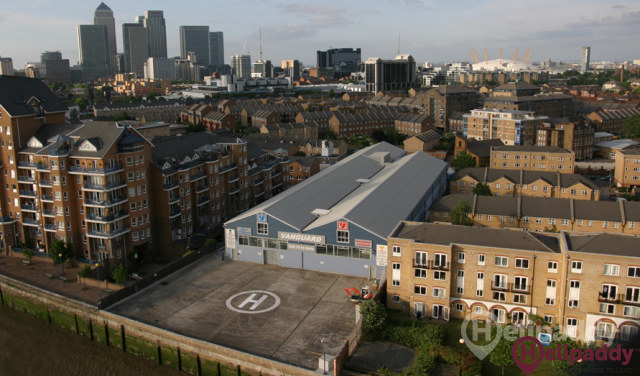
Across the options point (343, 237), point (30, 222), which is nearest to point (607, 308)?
point (343, 237)

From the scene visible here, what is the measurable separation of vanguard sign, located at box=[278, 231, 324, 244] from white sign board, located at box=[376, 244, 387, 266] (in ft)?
14.3

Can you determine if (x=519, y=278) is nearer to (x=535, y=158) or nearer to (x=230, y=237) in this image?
(x=230, y=237)

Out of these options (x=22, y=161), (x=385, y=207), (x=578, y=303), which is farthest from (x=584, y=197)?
(x=22, y=161)

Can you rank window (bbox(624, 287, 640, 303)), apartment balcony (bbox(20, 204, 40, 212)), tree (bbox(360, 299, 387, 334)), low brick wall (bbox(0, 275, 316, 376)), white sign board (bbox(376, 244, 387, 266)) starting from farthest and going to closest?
apartment balcony (bbox(20, 204, 40, 212)) → white sign board (bbox(376, 244, 387, 266)) → tree (bbox(360, 299, 387, 334)) → window (bbox(624, 287, 640, 303)) → low brick wall (bbox(0, 275, 316, 376))

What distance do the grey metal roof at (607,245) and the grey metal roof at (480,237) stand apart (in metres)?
1.33

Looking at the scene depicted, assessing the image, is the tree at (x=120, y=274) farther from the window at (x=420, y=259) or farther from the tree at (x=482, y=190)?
the tree at (x=482, y=190)

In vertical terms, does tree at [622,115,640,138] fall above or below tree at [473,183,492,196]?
above

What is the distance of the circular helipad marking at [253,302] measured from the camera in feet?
112

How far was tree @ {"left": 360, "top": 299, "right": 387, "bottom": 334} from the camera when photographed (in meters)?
30.3

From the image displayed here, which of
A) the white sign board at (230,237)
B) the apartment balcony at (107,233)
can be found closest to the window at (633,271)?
the white sign board at (230,237)

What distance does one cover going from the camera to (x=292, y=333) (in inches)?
1217

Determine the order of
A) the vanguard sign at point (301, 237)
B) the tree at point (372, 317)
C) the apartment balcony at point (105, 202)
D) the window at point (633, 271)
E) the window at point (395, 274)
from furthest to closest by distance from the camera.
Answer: the apartment balcony at point (105, 202)
the vanguard sign at point (301, 237)
the window at point (395, 274)
the tree at point (372, 317)
the window at point (633, 271)

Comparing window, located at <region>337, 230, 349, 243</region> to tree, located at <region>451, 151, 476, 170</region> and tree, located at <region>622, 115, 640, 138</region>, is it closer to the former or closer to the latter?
tree, located at <region>451, 151, 476, 170</region>

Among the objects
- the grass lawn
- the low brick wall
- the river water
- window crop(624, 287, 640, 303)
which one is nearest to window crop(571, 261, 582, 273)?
window crop(624, 287, 640, 303)
